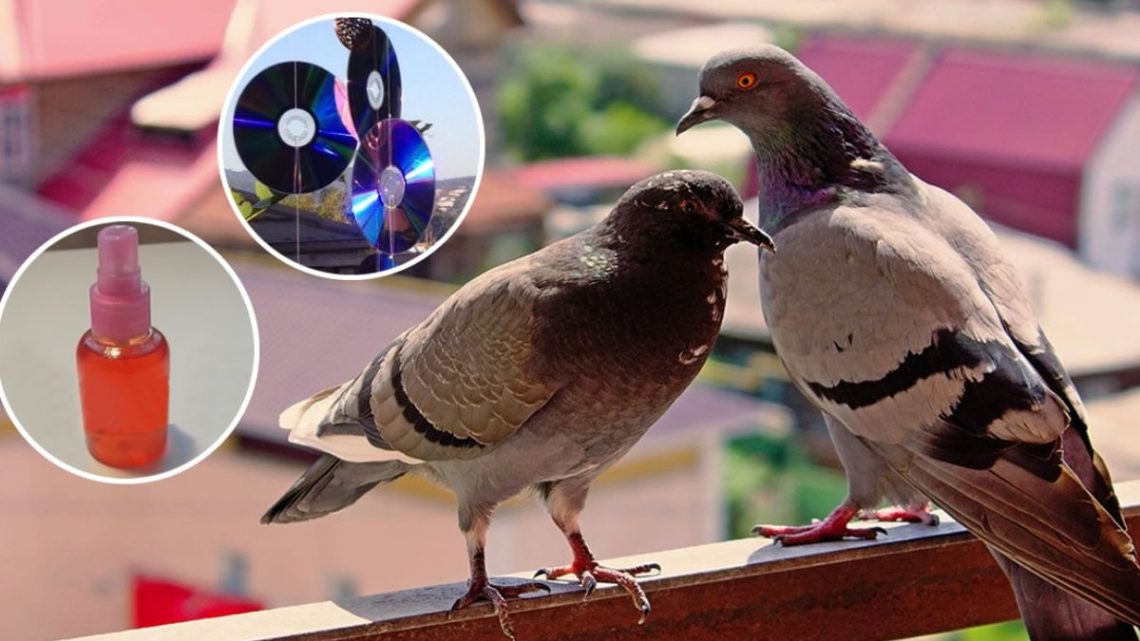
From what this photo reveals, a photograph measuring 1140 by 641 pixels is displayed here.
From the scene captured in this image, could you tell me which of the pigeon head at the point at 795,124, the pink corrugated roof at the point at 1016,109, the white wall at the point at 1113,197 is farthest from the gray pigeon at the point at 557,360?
the white wall at the point at 1113,197

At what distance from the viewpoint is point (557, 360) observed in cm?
117

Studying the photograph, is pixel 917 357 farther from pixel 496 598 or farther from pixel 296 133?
pixel 296 133

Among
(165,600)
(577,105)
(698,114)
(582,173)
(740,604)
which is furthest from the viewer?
(577,105)

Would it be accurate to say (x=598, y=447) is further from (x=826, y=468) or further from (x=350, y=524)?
(x=826, y=468)

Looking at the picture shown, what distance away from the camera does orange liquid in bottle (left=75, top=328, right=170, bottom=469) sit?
3.57ft

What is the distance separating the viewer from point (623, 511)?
247 inches

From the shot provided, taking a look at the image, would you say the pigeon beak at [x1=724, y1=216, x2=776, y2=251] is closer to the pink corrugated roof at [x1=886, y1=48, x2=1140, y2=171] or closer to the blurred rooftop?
the pink corrugated roof at [x1=886, y1=48, x2=1140, y2=171]

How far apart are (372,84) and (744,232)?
28 centimetres

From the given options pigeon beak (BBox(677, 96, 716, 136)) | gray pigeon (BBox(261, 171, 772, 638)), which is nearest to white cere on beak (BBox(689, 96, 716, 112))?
pigeon beak (BBox(677, 96, 716, 136))

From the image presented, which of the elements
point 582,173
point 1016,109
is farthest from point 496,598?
point 1016,109

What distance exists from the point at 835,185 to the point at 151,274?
65cm

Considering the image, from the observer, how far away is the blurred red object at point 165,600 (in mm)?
4543

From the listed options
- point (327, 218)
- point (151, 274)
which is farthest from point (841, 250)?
point (151, 274)

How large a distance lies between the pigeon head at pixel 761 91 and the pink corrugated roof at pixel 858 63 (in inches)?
456
